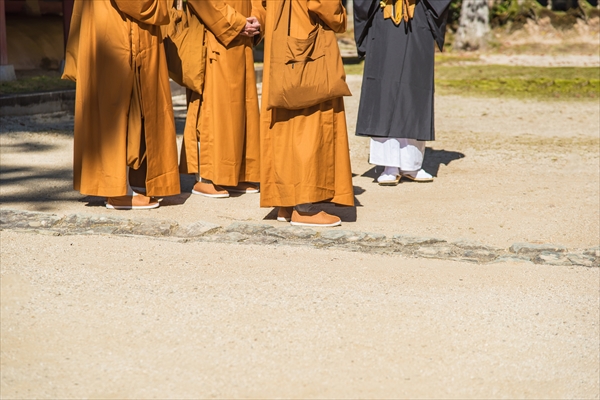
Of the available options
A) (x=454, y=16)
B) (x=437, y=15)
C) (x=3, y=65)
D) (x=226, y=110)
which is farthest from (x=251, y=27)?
(x=454, y=16)

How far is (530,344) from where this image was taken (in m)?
3.40

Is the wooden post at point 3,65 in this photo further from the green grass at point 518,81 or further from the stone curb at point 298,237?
the stone curb at point 298,237

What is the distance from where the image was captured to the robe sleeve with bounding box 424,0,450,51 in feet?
20.9

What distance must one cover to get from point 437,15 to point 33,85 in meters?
5.96

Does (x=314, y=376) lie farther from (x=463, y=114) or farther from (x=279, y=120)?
(x=463, y=114)

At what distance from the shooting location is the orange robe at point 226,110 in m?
5.71

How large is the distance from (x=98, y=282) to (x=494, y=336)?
5.75 ft

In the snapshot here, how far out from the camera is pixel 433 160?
7.58 meters

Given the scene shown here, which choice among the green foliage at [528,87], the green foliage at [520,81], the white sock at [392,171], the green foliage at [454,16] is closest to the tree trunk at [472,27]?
the green foliage at [454,16]

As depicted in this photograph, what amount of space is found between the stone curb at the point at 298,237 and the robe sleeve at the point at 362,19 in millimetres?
2152

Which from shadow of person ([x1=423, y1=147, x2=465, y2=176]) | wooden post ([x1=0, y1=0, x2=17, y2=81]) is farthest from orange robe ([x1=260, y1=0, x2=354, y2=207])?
wooden post ([x1=0, y1=0, x2=17, y2=81])

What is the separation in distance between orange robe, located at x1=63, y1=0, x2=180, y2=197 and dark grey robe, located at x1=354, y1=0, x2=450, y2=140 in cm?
175

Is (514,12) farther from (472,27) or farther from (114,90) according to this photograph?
(114,90)

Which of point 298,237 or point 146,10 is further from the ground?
point 146,10
